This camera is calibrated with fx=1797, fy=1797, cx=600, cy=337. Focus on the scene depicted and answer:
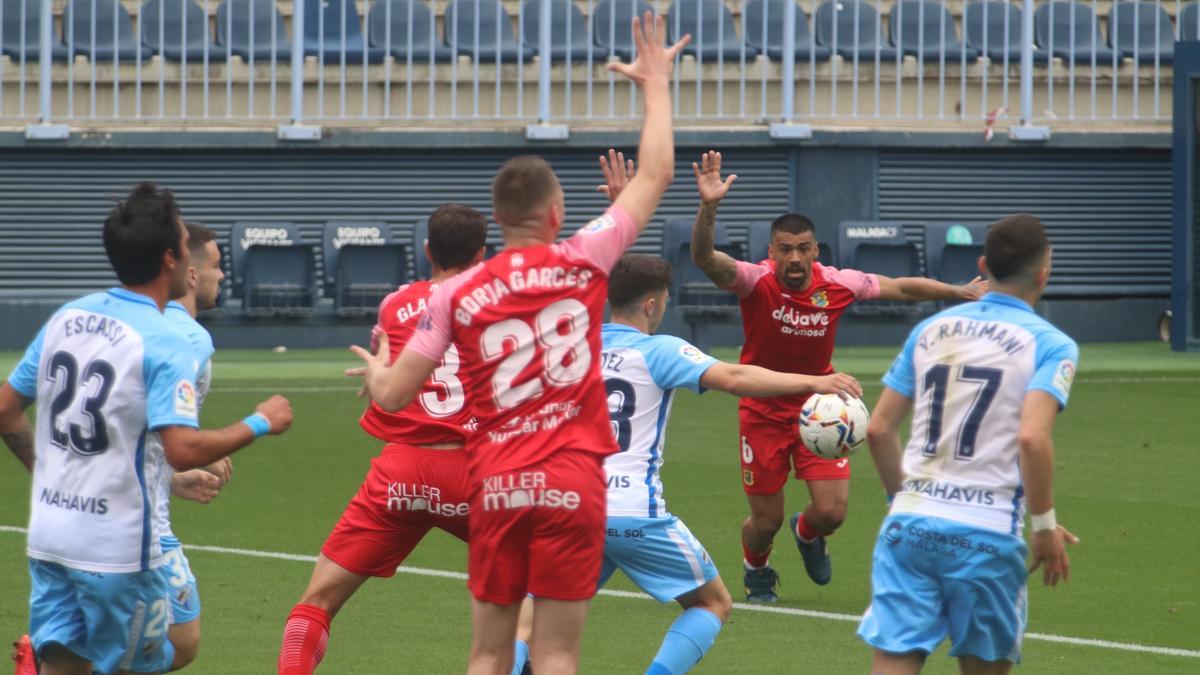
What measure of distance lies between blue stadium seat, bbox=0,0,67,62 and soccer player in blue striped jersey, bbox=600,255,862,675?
17977mm

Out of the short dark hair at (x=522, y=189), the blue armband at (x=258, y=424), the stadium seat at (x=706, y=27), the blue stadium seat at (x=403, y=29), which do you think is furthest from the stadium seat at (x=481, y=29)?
the blue armband at (x=258, y=424)

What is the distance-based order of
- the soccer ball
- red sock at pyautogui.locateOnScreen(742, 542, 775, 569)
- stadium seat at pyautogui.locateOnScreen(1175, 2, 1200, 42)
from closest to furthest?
1. the soccer ball
2. red sock at pyautogui.locateOnScreen(742, 542, 775, 569)
3. stadium seat at pyautogui.locateOnScreen(1175, 2, 1200, 42)

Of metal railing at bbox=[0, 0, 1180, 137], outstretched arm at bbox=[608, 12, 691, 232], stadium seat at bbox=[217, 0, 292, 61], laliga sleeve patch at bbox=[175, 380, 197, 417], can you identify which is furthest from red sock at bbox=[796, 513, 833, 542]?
stadium seat at bbox=[217, 0, 292, 61]

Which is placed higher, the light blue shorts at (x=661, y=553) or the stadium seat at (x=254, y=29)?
the stadium seat at (x=254, y=29)

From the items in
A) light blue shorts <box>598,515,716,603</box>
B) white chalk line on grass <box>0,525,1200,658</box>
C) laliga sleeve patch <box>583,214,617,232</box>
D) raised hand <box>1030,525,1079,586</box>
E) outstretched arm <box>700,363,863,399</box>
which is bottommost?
white chalk line on grass <box>0,525,1200,658</box>

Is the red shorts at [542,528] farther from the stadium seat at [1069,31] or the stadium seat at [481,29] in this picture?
the stadium seat at [1069,31]

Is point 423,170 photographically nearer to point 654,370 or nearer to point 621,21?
point 621,21

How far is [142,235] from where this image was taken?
5.30 metres

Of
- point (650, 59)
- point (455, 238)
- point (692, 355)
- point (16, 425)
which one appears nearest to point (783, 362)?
point (692, 355)

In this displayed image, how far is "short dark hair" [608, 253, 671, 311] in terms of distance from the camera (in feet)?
23.1

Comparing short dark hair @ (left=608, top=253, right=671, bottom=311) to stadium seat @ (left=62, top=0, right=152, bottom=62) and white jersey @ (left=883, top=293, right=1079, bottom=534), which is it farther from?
stadium seat @ (left=62, top=0, right=152, bottom=62)

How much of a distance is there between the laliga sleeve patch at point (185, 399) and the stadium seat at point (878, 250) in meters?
17.0

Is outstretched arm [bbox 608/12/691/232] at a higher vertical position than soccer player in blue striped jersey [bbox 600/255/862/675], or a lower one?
higher

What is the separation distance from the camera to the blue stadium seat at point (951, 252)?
21.9m
